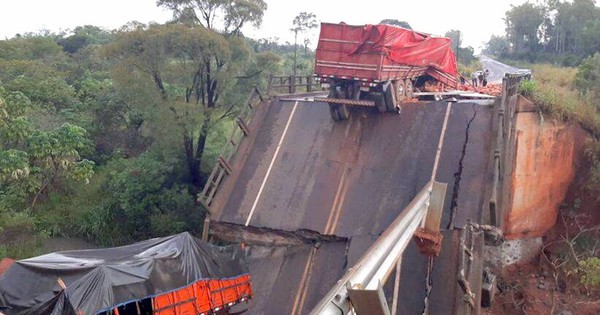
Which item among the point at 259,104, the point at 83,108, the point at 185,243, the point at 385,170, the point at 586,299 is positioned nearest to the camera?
the point at 185,243

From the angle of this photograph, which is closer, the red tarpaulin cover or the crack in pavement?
the crack in pavement

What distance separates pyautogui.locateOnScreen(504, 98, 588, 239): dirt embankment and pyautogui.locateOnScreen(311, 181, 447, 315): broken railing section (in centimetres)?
476

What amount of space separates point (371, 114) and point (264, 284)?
4868 mm

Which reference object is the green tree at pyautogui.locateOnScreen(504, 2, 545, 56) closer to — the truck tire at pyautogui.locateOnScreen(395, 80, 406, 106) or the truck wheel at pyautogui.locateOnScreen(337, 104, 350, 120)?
the truck tire at pyautogui.locateOnScreen(395, 80, 406, 106)

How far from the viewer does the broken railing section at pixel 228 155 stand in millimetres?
13812

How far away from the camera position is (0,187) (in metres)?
19.5

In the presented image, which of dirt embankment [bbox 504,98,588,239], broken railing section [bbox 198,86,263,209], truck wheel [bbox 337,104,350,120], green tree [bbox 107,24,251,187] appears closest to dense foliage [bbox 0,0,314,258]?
green tree [bbox 107,24,251,187]

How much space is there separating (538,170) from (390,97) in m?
3.75

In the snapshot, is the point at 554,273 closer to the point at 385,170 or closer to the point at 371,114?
the point at 385,170

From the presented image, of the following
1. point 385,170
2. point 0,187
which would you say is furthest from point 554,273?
point 0,187

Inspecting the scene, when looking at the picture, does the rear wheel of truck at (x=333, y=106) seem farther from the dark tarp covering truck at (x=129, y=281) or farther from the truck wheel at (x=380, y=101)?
the dark tarp covering truck at (x=129, y=281)

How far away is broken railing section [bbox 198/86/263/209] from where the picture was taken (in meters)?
13.8

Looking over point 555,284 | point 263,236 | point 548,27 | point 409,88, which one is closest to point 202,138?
point 263,236

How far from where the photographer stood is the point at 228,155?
14.8 metres
